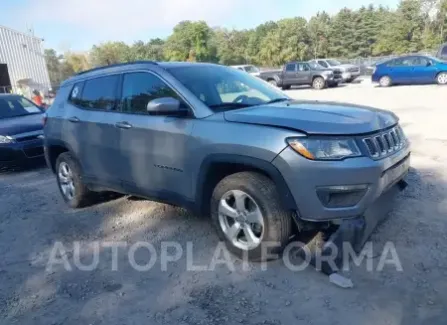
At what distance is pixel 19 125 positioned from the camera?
8.39m

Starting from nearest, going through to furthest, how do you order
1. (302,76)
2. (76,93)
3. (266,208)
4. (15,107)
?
(266,208), (76,93), (15,107), (302,76)

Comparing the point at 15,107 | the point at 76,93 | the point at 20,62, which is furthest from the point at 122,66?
the point at 20,62

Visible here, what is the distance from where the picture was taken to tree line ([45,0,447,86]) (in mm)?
54031

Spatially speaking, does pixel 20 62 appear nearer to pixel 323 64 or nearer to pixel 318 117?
pixel 323 64

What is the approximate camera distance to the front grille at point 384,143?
329 centimetres

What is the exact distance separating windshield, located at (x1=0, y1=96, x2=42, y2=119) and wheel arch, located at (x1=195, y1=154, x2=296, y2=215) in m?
6.98

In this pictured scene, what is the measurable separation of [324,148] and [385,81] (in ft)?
66.9

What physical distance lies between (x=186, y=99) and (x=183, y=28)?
64.8 meters

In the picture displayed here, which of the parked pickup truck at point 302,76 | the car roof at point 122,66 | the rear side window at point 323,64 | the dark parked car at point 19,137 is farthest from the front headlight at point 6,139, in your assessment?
the rear side window at point 323,64

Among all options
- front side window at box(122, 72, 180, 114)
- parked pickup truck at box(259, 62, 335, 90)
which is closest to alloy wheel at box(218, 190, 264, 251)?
front side window at box(122, 72, 180, 114)

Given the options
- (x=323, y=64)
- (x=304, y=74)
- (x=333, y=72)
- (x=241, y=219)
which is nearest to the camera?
(x=241, y=219)

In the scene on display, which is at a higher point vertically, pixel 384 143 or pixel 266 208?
pixel 384 143

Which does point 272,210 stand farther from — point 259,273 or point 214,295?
point 214,295

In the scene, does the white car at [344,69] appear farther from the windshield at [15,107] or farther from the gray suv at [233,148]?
the gray suv at [233,148]
